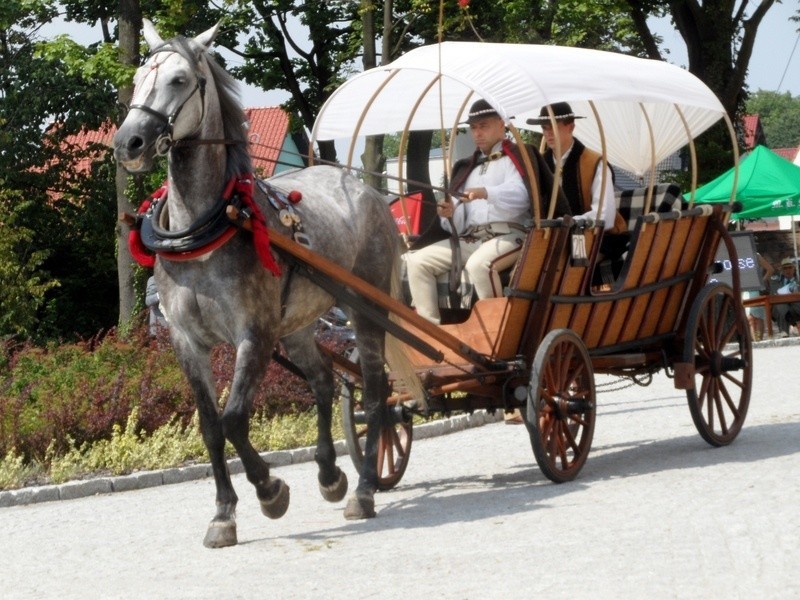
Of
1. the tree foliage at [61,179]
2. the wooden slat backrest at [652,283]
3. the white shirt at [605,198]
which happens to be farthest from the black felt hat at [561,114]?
the tree foliage at [61,179]

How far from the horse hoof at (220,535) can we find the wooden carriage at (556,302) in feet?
5.06

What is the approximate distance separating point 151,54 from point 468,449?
5134 mm

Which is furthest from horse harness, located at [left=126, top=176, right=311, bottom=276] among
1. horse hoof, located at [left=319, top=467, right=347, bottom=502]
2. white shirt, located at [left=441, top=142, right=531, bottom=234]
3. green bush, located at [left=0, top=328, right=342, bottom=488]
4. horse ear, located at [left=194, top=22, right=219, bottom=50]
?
green bush, located at [left=0, top=328, right=342, bottom=488]

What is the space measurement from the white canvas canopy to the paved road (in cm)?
Result: 235

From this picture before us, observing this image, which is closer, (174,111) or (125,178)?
(174,111)

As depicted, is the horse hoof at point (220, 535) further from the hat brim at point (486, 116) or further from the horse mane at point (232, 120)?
the hat brim at point (486, 116)

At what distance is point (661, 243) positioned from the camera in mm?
11547

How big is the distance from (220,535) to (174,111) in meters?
2.20

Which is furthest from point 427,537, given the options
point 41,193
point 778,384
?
point 41,193

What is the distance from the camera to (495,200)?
34.8 feet

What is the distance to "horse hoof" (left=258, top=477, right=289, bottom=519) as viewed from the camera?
8.96 metres

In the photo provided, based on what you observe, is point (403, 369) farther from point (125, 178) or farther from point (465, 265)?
point (125, 178)

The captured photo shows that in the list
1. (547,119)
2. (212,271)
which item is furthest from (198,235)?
(547,119)

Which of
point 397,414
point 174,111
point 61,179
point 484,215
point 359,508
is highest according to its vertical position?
point 174,111
